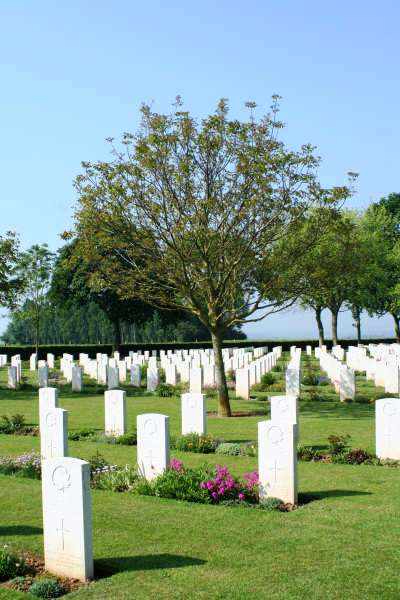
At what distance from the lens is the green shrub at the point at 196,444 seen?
568 inches

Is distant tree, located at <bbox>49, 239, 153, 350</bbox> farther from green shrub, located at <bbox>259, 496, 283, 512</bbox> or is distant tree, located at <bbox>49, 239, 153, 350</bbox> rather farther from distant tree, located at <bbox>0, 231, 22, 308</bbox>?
green shrub, located at <bbox>259, 496, 283, 512</bbox>

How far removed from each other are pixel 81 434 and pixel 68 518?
944cm

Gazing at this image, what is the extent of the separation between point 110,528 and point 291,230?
13623mm

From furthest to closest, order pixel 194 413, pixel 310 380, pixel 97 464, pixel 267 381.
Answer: pixel 310 380, pixel 267 381, pixel 194 413, pixel 97 464

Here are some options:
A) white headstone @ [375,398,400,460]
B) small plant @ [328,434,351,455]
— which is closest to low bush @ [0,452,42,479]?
small plant @ [328,434,351,455]

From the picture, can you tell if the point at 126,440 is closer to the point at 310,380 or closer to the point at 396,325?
the point at 310,380

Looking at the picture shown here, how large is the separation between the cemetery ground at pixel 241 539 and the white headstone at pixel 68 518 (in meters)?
0.31

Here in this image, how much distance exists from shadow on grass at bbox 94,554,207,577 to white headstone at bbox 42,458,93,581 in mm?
276

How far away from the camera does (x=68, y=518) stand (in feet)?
24.1

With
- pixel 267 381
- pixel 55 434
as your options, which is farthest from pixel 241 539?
pixel 267 381

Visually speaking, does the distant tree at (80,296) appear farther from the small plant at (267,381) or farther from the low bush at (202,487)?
the low bush at (202,487)

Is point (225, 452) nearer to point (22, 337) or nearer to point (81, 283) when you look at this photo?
point (81, 283)

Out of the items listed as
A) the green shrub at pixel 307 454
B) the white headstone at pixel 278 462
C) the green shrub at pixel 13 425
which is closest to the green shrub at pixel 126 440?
the green shrub at pixel 13 425

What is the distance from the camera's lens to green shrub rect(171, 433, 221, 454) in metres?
14.4
